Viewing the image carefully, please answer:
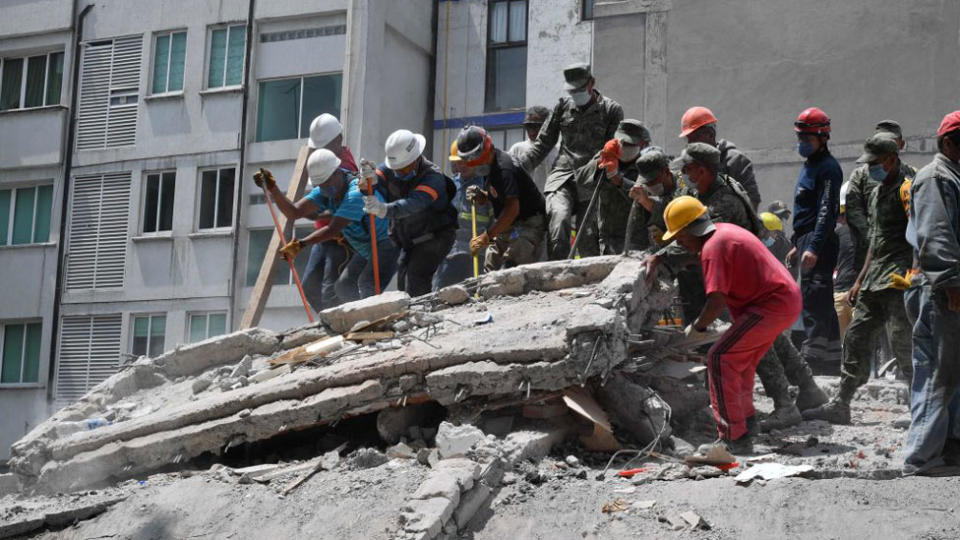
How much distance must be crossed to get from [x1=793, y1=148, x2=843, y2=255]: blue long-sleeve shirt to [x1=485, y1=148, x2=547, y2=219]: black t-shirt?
2.02m

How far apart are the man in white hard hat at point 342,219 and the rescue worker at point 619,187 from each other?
6.19 feet

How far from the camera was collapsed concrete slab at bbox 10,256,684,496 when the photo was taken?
6.25 metres

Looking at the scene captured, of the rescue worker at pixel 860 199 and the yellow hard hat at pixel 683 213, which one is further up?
the rescue worker at pixel 860 199

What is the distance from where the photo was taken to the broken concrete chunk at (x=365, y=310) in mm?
7637

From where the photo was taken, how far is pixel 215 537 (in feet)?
18.9

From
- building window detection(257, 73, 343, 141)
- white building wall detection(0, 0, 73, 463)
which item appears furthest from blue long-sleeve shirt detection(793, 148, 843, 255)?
white building wall detection(0, 0, 73, 463)

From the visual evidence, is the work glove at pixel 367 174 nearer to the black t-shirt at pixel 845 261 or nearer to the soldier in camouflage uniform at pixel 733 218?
the soldier in camouflage uniform at pixel 733 218

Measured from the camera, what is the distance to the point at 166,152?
1966 cm

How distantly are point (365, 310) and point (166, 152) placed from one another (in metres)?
13.2

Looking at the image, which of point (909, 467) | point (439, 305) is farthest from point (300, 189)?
point (909, 467)

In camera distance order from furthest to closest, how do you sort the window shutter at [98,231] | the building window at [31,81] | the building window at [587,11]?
the building window at [31,81]
the window shutter at [98,231]
the building window at [587,11]

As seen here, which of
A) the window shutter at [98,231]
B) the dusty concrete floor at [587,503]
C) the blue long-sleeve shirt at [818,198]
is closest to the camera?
the dusty concrete floor at [587,503]

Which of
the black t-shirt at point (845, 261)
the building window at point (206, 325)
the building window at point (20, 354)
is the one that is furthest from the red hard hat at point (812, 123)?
the building window at point (20, 354)

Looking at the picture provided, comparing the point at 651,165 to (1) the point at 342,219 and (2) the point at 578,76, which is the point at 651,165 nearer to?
(2) the point at 578,76
